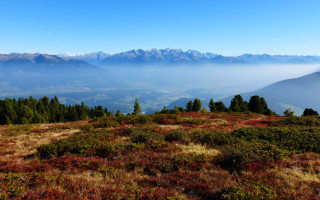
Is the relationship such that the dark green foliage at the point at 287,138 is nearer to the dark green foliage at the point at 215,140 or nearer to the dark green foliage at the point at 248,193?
the dark green foliage at the point at 215,140

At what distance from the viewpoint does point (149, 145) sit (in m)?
13.1

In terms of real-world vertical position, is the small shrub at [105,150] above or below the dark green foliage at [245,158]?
below

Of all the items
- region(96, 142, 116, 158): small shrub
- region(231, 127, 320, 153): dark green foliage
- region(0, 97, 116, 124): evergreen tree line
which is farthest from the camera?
region(0, 97, 116, 124): evergreen tree line

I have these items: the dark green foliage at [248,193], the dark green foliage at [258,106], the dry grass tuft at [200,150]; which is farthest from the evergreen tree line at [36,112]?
the dark green foliage at [248,193]

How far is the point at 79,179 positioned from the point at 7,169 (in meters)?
5.07

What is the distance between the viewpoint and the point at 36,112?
214 ft

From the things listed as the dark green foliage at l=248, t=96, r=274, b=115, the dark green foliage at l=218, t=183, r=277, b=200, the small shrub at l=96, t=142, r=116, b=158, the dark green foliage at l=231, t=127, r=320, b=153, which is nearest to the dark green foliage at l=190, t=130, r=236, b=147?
the dark green foliage at l=231, t=127, r=320, b=153

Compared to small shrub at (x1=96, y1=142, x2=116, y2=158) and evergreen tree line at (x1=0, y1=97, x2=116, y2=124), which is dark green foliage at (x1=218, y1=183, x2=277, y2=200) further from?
evergreen tree line at (x1=0, y1=97, x2=116, y2=124)

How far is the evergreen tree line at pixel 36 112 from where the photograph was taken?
61.1 meters

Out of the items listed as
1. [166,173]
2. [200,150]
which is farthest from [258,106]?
[166,173]

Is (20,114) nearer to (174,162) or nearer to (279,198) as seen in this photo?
(174,162)

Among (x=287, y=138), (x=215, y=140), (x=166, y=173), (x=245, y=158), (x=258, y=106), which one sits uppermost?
(x=245, y=158)

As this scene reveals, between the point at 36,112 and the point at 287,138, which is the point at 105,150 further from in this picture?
the point at 36,112

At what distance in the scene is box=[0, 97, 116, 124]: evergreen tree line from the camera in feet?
200
